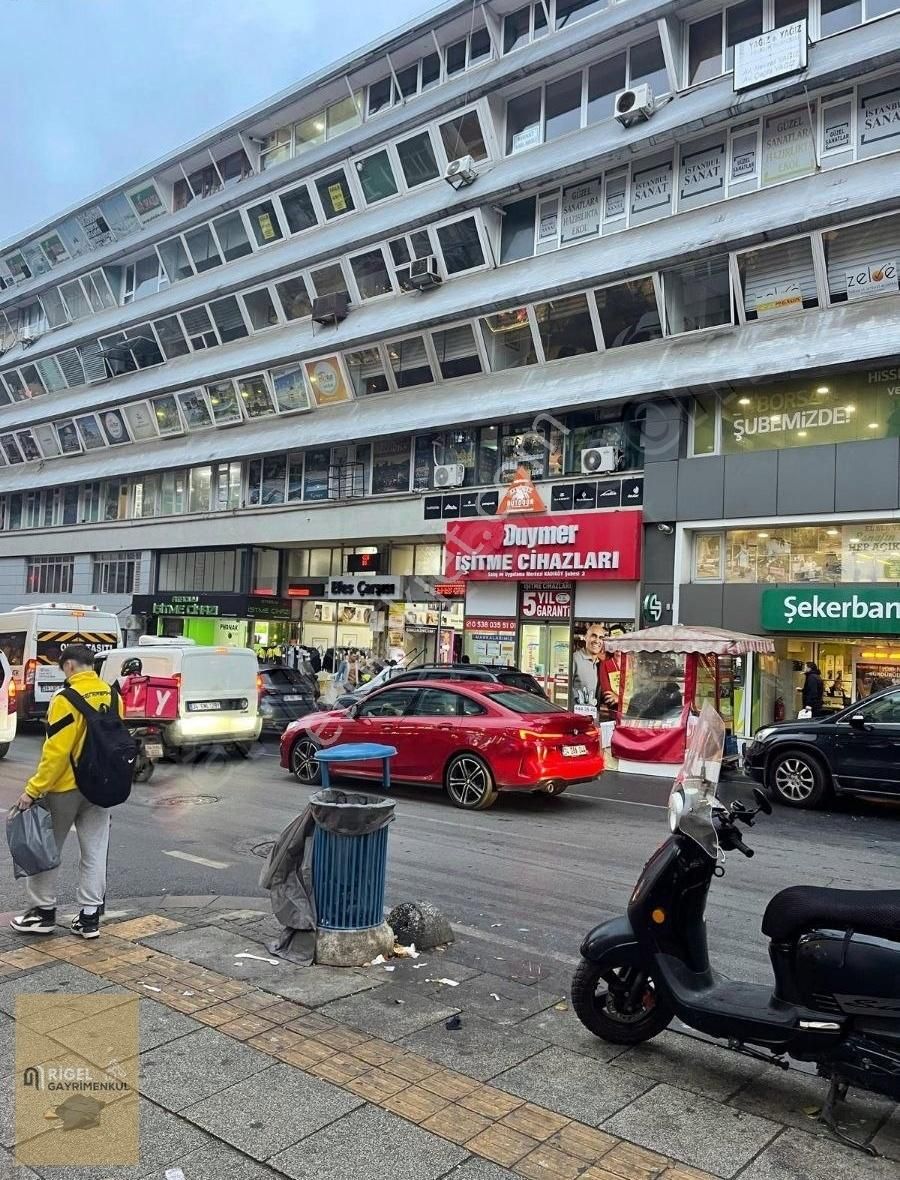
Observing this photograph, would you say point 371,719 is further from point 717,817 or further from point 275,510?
point 275,510

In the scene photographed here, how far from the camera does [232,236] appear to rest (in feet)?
101

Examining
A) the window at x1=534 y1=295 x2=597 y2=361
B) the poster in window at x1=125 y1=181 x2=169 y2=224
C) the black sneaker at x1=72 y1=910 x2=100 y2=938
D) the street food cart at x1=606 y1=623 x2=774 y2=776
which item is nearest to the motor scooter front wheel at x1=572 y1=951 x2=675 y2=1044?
the black sneaker at x1=72 y1=910 x2=100 y2=938

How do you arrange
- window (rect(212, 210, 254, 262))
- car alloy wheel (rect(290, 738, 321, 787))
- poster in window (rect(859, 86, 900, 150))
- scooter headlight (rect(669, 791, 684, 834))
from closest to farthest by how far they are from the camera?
scooter headlight (rect(669, 791, 684, 834)) < car alloy wheel (rect(290, 738, 321, 787)) < poster in window (rect(859, 86, 900, 150)) < window (rect(212, 210, 254, 262))

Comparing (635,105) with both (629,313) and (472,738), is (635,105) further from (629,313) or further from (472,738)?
(472,738)

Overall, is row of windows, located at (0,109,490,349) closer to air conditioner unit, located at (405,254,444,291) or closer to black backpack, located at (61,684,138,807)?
air conditioner unit, located at (405,254,444,291)

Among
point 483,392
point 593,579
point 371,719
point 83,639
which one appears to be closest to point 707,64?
point 483,392

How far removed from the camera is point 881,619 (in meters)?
16.0

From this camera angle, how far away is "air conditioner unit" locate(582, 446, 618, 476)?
20406 millimetres

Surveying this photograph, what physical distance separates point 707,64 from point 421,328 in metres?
8.96

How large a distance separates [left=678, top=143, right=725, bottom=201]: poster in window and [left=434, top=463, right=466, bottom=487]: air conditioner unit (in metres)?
8.28

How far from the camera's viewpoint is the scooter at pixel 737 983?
3.43 meters

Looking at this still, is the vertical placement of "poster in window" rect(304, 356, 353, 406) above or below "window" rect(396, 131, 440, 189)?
below

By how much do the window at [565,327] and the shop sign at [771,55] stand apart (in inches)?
212

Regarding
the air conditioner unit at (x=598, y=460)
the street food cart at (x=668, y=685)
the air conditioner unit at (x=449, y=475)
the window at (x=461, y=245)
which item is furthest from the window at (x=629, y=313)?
the street food cart at (x=668, y=685)
